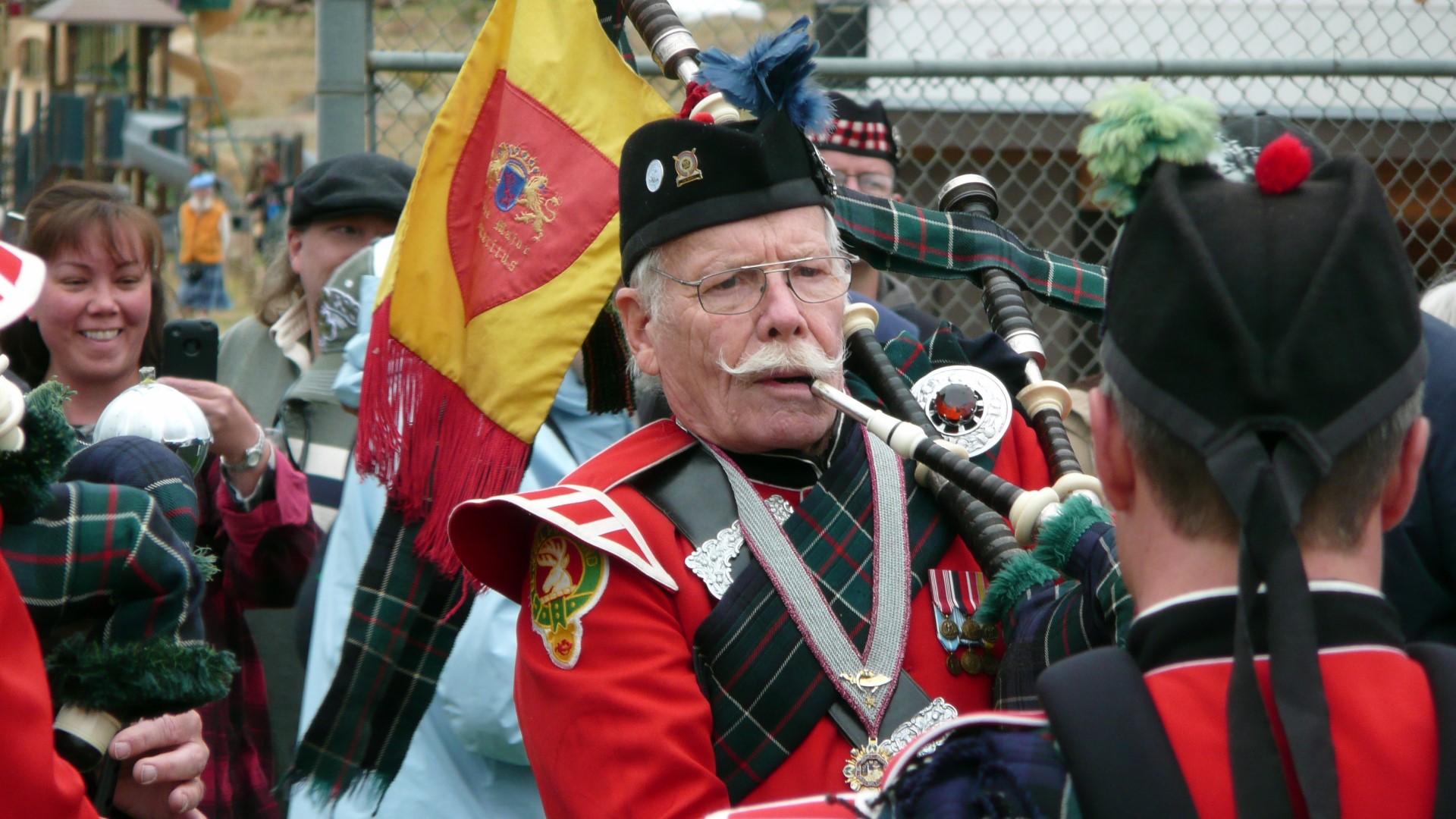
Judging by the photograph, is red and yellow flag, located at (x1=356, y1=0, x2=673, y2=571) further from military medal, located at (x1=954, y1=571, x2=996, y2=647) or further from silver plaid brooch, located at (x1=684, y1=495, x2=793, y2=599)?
military medal, located at (x1=954, y1=571, x2=996, y2=647)

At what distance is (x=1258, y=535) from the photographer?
1138mm

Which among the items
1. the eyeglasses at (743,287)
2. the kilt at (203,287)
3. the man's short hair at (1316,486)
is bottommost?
the kilt at (203,287)

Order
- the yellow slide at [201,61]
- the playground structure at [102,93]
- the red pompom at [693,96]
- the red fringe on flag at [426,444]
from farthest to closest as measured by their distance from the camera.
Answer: the yellow slide at [201,61] < the playground structure at [102,93] < the red fringe on flag at [426,444] < the red pompom at [693,96]

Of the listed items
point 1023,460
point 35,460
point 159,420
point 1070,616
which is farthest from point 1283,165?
point 159,420

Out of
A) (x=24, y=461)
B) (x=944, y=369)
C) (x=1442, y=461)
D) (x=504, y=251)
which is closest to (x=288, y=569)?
(x=504, y=251)

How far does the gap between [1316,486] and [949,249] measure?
1.27 meters

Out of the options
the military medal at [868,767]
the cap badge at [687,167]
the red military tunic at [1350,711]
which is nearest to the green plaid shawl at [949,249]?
the cap badge at [687,167]

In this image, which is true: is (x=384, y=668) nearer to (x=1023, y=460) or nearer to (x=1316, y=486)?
(x=1023, y=460)

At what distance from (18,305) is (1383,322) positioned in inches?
59.8

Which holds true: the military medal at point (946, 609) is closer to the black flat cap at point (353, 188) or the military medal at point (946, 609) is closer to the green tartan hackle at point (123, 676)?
the green tartan hackle at point (123, 676)

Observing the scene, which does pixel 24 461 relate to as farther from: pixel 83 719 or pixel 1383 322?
pixel 1383 322

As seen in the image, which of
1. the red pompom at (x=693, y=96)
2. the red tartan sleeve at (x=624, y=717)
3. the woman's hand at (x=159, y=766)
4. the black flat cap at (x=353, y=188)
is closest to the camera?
the red tartan sleeve at (x=624, y=717)

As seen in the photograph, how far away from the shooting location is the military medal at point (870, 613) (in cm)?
191

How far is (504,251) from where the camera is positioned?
105 inches
